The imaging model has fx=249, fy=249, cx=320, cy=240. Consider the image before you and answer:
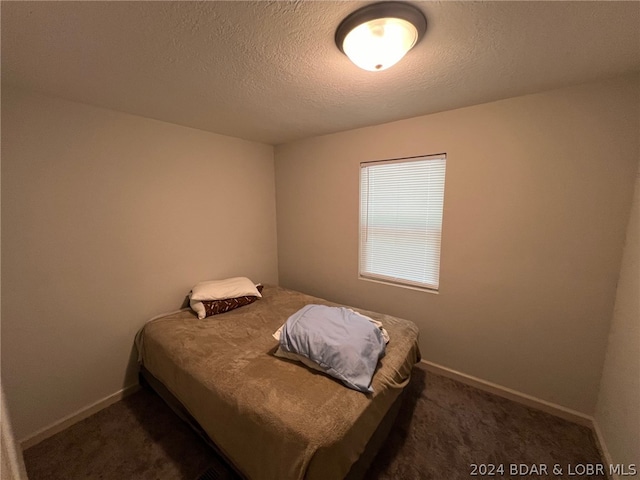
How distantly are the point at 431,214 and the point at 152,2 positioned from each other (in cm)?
215

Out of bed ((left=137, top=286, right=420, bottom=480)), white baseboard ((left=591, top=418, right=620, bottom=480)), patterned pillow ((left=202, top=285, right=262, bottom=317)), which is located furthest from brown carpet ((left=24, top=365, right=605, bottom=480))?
patterned pillow ((left=202, top=285, right=262, bottom=317))

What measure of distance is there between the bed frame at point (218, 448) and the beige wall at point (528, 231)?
965mm

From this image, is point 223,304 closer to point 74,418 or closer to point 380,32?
point 74,418

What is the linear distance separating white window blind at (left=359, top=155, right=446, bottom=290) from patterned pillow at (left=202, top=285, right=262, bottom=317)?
1.23 metres

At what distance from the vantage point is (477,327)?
2.07 metres

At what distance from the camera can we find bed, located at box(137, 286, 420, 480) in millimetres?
1092

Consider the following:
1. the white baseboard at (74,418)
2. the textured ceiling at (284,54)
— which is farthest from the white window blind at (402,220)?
the white baseboard at (74,418)

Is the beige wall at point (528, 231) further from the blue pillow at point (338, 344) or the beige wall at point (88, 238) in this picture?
the beige wall at point (88, 238)

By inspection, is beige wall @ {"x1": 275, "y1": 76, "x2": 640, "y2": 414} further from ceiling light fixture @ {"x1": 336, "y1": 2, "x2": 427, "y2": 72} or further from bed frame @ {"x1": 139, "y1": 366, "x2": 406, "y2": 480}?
ceiling light fixture @ {"x1": 336, "y1": 2, "x2": 427, "y2": 72}

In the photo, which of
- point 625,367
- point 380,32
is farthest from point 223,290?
point 625,367

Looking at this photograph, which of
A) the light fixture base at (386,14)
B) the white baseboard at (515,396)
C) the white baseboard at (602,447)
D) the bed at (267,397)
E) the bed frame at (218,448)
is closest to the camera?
the light fixture base at (386,14)

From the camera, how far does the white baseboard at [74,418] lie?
1.66 m

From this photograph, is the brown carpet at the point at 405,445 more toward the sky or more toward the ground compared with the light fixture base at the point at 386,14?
more toward the ground

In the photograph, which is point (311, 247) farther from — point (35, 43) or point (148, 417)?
point (35, 43)
